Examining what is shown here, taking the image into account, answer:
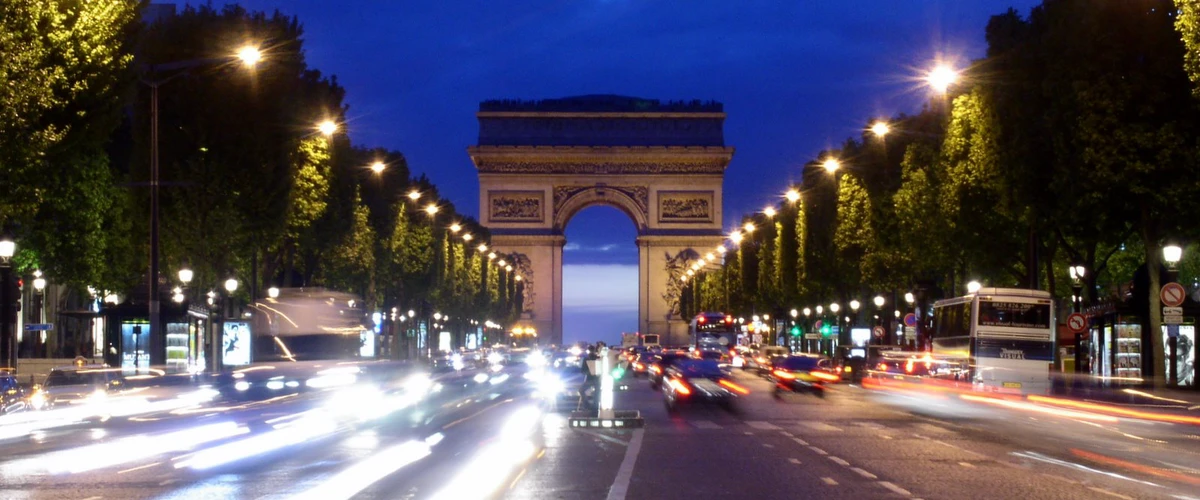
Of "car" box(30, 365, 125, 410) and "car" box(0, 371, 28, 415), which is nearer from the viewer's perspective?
"car" box(0, 371, 28, 415)

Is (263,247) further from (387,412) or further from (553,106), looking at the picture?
(553,106)

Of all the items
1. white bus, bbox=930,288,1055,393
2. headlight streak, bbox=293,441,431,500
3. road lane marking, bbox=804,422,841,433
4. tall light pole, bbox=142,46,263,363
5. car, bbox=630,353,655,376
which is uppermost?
tall light pole, bbox=142,46,263,363

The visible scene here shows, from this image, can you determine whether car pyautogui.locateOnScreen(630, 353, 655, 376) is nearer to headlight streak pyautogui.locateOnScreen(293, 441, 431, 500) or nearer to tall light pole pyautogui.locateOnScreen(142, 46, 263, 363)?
tall light pole pyautogui.locateOnScreen(142, 46, 263, 363)

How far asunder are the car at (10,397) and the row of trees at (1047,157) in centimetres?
2615

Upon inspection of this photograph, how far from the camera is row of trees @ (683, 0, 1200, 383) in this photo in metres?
39.5

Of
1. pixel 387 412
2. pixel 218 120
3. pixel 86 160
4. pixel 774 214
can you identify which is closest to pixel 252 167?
pixel 218 120

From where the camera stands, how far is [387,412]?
120ft

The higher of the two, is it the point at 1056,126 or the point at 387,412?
the point at 1056,126

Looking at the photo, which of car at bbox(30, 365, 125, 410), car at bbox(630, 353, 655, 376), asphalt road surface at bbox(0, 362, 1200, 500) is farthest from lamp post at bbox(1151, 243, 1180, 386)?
car at bbox(30, 365, 125, 410)

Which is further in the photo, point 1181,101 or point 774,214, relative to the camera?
point 774,214

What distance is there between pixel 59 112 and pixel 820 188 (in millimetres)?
57991

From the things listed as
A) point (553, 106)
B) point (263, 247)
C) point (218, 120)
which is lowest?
point (263, 247)

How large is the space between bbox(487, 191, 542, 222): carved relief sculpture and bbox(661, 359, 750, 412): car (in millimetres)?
103417

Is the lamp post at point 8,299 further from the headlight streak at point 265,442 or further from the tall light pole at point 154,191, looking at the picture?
the headlight streak at point 265,442
